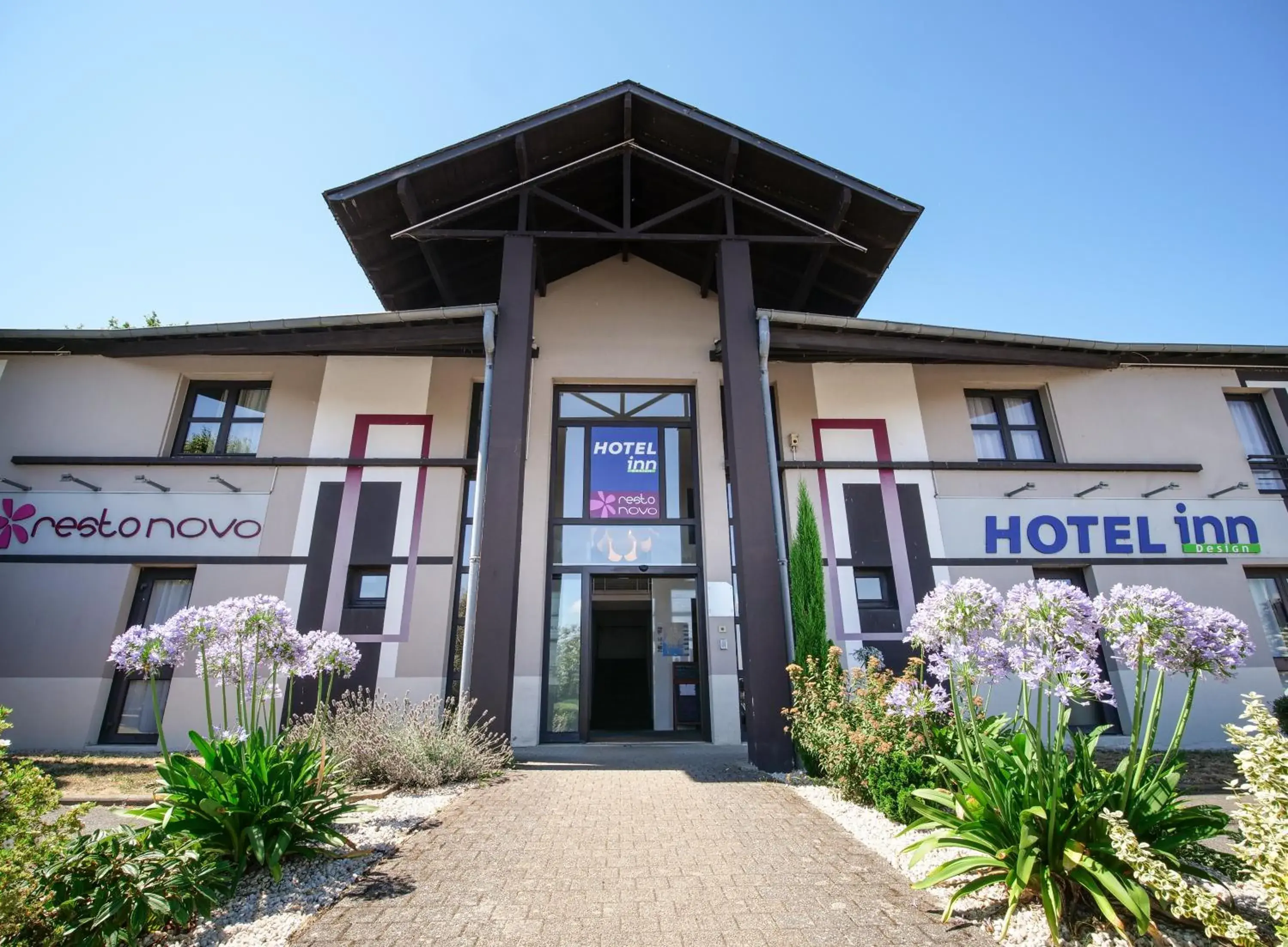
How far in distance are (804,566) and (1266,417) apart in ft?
30.0

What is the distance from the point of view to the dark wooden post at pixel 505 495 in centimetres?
674

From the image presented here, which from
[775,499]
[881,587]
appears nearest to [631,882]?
[775,499]

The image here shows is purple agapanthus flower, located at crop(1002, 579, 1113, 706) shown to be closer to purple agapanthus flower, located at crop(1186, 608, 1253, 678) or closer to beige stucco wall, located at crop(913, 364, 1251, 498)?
purple agapanthus flower, located at crop(1186, 608, 1253, 678)

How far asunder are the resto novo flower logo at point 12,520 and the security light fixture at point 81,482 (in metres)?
0.56

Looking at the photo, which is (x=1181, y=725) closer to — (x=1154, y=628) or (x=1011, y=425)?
(x=1154, y=628)

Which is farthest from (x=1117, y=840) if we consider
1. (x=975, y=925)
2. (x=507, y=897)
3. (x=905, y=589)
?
(x=905, y=589)

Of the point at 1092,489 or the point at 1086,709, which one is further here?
the point at 1092,489

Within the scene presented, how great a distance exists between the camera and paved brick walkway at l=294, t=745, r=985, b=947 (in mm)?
2711

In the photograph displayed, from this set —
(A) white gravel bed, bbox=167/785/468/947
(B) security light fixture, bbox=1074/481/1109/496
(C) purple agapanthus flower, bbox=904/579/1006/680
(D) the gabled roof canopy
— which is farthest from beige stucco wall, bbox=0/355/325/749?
(B) security light fixture, bbox=1074/481/1109/496

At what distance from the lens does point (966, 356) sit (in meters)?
9.60

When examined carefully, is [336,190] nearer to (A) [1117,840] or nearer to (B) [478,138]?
(B) [478,138]

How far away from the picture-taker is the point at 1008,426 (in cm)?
1029

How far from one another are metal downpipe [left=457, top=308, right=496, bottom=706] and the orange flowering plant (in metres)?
3.41

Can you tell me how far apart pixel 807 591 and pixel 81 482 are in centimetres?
1033
